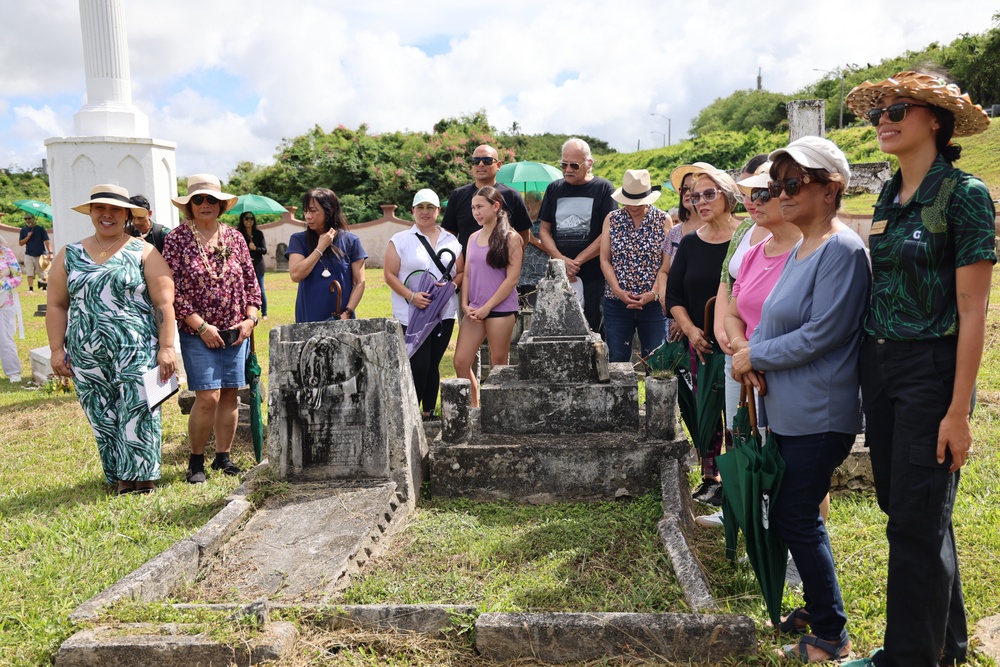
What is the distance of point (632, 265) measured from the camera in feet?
18.5

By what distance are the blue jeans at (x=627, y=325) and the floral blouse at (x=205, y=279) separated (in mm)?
2582

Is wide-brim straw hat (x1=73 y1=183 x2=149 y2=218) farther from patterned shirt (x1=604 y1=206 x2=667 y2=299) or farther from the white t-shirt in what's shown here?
patterned shirt (x1=604 y1=206 x2=667 y2=299)

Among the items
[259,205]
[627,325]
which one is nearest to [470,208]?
[627,325]

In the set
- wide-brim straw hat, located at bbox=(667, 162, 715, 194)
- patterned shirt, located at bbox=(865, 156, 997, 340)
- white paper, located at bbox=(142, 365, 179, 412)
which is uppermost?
wide-brim straw hat, located at bbox=(667, 162, 715, 194)

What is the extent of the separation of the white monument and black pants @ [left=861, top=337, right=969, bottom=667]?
22.9ft

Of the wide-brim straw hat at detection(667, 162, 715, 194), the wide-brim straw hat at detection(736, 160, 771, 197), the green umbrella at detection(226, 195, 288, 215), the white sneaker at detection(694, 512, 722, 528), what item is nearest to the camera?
the wide-brim straw hat at detection(736, 160, 771, 197)

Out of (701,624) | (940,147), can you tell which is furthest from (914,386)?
(701,624)

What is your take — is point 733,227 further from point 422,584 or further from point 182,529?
point 182,529

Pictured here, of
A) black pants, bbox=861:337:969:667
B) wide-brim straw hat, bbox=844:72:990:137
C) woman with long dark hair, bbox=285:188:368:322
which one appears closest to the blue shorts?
woman with long dark hair, bbox=285:188:368:322

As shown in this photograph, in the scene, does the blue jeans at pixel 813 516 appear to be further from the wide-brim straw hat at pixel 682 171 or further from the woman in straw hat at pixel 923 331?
the wide-brim straw hat at pixel 682 171

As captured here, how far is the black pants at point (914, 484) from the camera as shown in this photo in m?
2.30

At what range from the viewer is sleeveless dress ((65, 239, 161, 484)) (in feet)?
15.4

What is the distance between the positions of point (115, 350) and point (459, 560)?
2.55 meters

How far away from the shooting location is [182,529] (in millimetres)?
4195
